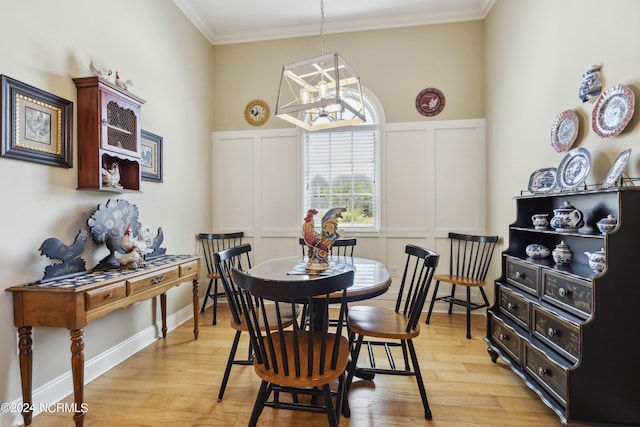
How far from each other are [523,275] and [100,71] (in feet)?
10.6

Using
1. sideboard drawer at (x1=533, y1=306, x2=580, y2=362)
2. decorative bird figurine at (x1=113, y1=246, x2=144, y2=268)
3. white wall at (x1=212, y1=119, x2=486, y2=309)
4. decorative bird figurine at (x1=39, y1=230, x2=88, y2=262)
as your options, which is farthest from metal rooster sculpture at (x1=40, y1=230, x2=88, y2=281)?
sideboard drawer at (x1=533, y1=306, x2=580, y2=362)

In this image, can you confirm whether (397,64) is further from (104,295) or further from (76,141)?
(104,295)

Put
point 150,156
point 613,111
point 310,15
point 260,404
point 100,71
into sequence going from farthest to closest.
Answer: point 310,15 → point 150,156 → point 100,71 → point 613,111 → point 260,404

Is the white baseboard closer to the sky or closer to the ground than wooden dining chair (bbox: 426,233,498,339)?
closer to the ground

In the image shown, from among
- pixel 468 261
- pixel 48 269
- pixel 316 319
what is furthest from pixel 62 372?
pixel 468 261

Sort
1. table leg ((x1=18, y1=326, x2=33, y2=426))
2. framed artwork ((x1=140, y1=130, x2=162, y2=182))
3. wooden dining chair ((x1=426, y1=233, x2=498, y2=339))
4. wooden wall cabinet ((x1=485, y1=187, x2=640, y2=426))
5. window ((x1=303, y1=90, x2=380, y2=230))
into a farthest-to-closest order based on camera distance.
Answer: window ((x1=303, y1=90, x2=380, y2=230)), wooden dining chair ((x1=426, y1=233, x2=498, y2=339)), framed artwork ((x1=140, y1=130, x2=162, y2=182)), table leg ((x1=18, y1=326, x2=33, y2=426)), wooden wall cabinet ((x1=485, y1=187, x2=640, y2=426))

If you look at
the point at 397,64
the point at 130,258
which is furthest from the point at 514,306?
the point at 397,64

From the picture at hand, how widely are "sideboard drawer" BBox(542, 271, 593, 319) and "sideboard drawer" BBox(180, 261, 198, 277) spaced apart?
263 cm

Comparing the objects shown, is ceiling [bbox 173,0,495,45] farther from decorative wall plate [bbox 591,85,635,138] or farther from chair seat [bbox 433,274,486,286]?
chair seat [bbox 433,274,486,286]

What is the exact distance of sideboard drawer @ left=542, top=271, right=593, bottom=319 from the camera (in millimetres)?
1581

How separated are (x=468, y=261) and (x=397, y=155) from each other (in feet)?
4.79

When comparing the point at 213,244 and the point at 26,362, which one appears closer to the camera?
the point at 26,362

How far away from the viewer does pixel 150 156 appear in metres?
2.84

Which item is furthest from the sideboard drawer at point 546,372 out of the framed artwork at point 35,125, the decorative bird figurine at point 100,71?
the decorative bird figurine at point 100,71
